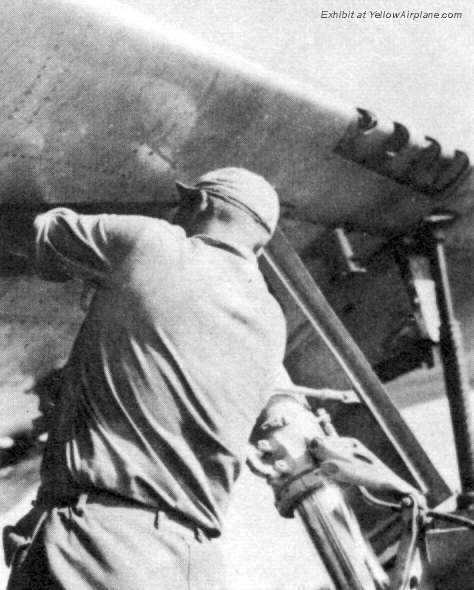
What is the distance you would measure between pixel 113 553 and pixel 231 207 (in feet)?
3.69

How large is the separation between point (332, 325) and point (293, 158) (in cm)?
82

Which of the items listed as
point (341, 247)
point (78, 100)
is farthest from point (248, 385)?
point (341, 247)

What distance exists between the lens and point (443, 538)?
3.68 meters

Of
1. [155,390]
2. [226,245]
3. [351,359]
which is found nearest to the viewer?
[155,390]

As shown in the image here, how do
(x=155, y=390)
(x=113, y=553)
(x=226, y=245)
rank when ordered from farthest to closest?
(x=226, y=245) → (x=155, y=390) → (x=113, y=553)

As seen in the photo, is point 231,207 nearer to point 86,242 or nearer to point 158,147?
point 86,242

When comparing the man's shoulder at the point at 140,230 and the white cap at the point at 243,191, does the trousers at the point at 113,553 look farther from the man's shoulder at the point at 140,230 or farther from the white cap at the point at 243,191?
the white cap at the point at 243,191

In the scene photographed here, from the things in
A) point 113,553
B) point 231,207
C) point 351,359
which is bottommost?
point 351,359

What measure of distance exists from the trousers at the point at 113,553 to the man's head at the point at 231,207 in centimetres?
93

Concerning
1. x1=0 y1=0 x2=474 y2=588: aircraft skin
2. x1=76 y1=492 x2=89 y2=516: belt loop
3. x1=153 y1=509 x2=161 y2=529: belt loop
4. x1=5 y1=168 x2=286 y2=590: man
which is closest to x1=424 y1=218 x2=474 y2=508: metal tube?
x1=0 y1=0 x2=474 y2=588: aircraft skin

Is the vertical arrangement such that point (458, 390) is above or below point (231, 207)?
below

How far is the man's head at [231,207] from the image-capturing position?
2332 millimetres

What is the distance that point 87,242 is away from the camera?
211 cm

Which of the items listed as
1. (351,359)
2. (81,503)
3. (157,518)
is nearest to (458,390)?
(351,359)
